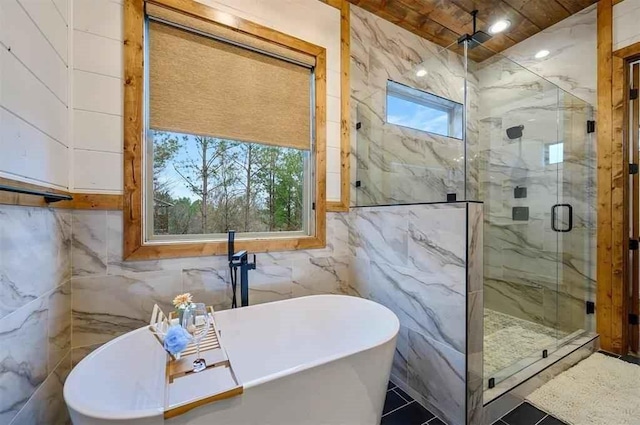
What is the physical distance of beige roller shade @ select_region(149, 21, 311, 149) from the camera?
5.50ft

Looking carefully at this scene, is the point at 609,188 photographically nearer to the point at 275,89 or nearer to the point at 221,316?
the point at 275,89

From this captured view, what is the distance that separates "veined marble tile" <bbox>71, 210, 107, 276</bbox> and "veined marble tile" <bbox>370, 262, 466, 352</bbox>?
1.68 m

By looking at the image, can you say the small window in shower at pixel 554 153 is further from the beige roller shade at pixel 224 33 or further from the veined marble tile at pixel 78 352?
the veined marble tile at pixel 78 352

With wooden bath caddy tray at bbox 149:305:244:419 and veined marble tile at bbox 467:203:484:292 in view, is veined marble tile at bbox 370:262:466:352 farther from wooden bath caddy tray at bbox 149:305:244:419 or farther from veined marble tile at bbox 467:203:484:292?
wooden bath caddy tray at bbox 149:305:244:419

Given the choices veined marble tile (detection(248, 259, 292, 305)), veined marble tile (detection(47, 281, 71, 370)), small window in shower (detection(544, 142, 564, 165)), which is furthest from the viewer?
small window in shower (detection(544, 142, 564, 165))

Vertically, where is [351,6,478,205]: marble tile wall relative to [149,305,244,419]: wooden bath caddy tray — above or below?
above

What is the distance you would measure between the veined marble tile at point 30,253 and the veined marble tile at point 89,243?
0.17 feet

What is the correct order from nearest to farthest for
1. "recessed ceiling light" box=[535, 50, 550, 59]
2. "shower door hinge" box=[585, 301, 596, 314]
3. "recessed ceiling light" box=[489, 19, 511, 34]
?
1. "shower door hinge" box=[585, 301, 596, 314]
2. "recessed ceiling light" box=[489, 19, 511, 34]
3. "recessed ceiling light" box=[535, 50, 550, 59]

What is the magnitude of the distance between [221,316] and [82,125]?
1.25 meters

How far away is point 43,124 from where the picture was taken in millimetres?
1179

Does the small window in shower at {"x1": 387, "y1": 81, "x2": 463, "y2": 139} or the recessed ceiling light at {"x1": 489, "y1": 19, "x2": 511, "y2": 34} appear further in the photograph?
the recessed ceiling light at {"x1": 489, "y1": 19, "x2": 511, "y2": 34}

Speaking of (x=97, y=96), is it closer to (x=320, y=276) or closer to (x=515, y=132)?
(x=320, y=276)

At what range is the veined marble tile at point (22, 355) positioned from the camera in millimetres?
906

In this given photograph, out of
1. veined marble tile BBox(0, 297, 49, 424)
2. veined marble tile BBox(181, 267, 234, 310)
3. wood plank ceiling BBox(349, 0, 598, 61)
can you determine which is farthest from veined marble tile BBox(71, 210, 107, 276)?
wood plank ceiling BBox(349, 0, 598, 61)
